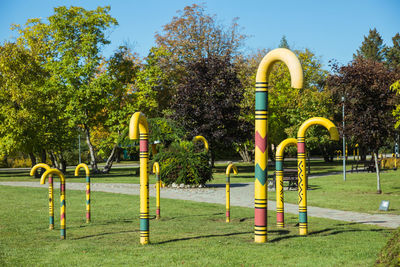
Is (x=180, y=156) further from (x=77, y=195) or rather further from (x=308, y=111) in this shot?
(x=308, y=111)

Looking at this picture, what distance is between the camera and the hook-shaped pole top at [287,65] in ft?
21.9

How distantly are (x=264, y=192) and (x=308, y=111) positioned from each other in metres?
34.2

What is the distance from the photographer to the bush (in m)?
20.6

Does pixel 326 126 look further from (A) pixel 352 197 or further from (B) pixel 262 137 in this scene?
(A) pixel 352 197

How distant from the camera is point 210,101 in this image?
30656 millimetres

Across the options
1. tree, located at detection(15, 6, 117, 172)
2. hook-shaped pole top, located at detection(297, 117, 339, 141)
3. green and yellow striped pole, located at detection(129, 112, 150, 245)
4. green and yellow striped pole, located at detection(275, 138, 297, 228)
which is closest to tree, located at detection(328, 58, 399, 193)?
green and yellow striped pole, located at detection(275, 138, 297, 228)

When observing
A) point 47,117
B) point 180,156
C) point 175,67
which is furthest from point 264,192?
point 175,67

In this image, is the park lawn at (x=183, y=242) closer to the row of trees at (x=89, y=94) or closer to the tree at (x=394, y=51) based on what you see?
the row of trees at (x=89, y=94)

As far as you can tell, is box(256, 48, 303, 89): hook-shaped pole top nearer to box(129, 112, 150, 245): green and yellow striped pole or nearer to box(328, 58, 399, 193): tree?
box(129, 112, 150, 245): green and yellow striped pole

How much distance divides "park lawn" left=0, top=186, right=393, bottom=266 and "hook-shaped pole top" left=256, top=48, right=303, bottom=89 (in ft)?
→ 7.76

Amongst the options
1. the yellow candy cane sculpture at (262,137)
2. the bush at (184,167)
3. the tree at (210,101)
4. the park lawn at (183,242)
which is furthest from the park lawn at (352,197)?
the tree at (210,101)

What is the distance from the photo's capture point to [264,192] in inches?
284

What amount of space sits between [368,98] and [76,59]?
2257cm

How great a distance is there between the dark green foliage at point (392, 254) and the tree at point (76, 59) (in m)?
30.3
